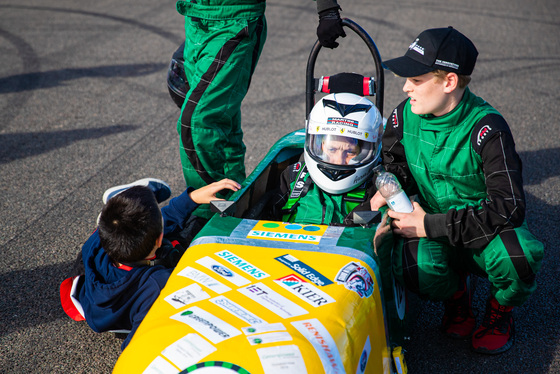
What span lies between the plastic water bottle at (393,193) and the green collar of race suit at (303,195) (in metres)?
0.23

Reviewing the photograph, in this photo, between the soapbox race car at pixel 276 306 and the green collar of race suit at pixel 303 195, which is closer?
the soapbox race car at pixel 276 306

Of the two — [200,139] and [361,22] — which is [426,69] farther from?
[361,22]

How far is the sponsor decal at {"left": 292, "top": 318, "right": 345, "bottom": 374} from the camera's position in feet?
6.30

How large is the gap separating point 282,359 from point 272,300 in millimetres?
303

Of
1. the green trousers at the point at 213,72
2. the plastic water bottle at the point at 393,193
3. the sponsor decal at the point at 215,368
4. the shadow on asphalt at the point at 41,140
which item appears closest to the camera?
the sponsor decal at the point at 215,368

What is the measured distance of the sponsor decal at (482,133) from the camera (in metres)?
2.64

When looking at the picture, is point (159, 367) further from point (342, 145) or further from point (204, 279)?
point (342, 145)

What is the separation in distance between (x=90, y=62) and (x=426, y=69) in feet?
18.6

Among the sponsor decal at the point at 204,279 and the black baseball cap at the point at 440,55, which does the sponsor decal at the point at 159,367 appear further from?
the black baseball cap at the point at 440,55

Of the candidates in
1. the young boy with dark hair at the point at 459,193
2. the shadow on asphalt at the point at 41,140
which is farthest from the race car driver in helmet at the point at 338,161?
the shadow on asphalt at the point at 41,140

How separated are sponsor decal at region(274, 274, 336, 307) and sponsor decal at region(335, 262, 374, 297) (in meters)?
0.11

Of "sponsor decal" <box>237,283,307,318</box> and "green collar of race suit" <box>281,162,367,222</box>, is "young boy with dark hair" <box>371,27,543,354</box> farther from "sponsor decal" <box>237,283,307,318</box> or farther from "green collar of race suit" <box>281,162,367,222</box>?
"sponsor decal" <box>237,283,307,318</box>

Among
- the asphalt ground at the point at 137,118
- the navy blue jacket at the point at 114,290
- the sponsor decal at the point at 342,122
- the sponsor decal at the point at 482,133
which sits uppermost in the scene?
the sponsor decal at the point at 482,133

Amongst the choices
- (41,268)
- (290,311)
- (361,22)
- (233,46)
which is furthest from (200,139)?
(361,22)
